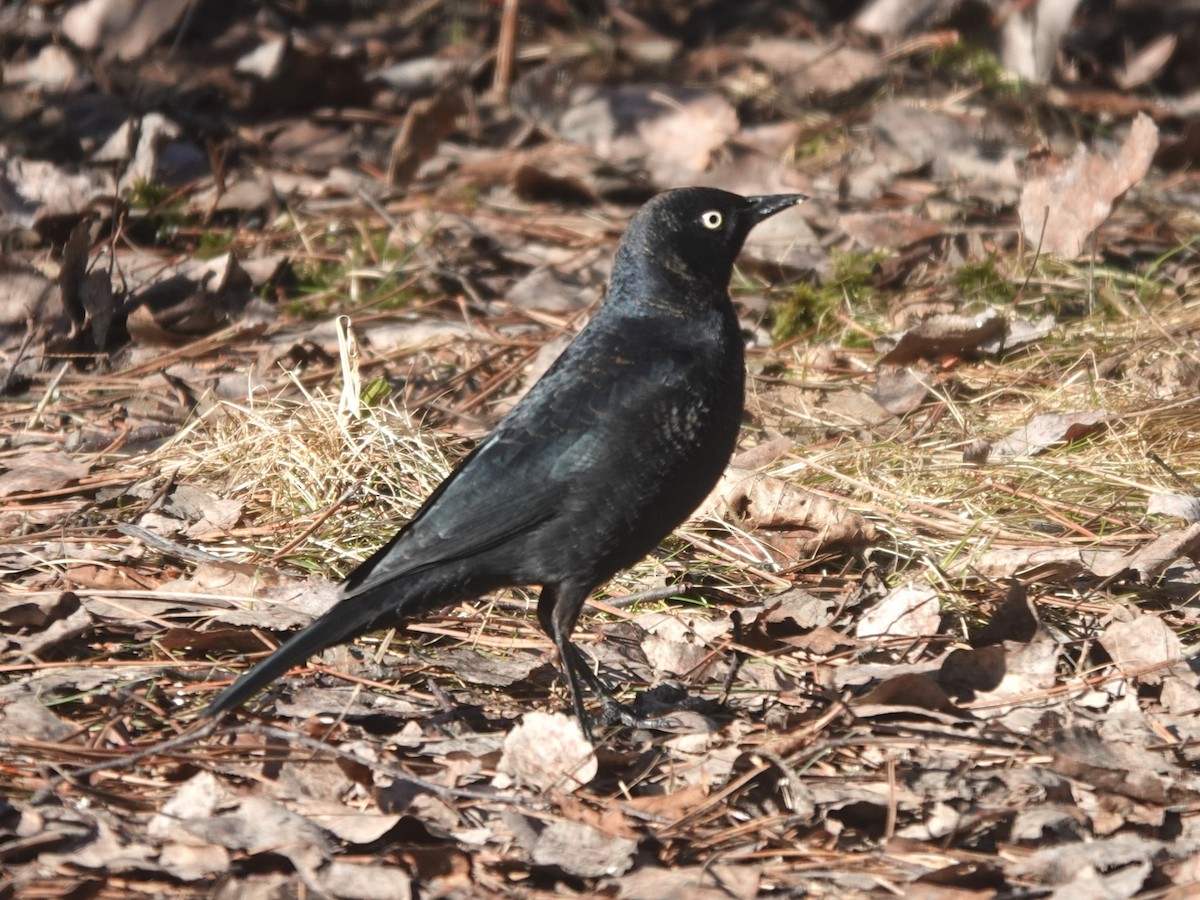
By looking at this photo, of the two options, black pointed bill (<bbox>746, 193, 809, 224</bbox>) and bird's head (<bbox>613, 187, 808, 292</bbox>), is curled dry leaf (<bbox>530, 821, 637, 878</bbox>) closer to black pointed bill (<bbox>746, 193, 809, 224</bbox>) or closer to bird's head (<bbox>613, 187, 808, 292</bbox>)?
bird's head (<bbox>613, 187, 808, 292</bbox>)

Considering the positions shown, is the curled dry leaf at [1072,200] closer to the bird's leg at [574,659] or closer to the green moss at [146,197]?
the bird's leg at [574,659]

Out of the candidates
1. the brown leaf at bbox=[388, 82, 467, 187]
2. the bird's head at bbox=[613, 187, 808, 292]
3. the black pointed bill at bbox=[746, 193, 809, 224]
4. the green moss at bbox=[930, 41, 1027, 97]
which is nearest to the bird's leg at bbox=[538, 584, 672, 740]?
the bird's head at bbox=[613, 187, 808, 292]

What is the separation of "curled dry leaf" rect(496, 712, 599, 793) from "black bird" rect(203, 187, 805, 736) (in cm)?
18

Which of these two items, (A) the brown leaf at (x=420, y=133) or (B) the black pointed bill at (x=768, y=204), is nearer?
(B) the black pointed bill at (x=768, y=204)

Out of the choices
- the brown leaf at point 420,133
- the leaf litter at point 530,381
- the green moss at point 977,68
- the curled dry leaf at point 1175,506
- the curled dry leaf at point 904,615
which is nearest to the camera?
the leaf litter at point 530,381

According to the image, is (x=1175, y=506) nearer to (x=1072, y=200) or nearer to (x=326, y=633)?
(x=1072, y=200)

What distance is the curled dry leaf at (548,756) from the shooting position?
3.27 meters

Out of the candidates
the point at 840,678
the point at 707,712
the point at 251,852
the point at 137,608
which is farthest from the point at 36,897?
the point at 840,678

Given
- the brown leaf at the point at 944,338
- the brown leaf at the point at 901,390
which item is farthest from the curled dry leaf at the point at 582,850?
the brown leaf at the point at 944,338

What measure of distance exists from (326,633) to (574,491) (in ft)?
2.46

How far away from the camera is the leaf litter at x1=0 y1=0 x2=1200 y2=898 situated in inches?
122

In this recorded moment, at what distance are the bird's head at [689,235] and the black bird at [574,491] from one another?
37 centimetres

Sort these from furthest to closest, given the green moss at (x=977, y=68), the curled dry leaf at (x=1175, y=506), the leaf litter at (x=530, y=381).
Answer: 1. the green moss at (x=977, y=68)
2. the curled dry leaf at (x=1175, y=506)
3. the leaf litter at (x=530, y=381)

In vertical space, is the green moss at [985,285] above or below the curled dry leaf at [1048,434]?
above
